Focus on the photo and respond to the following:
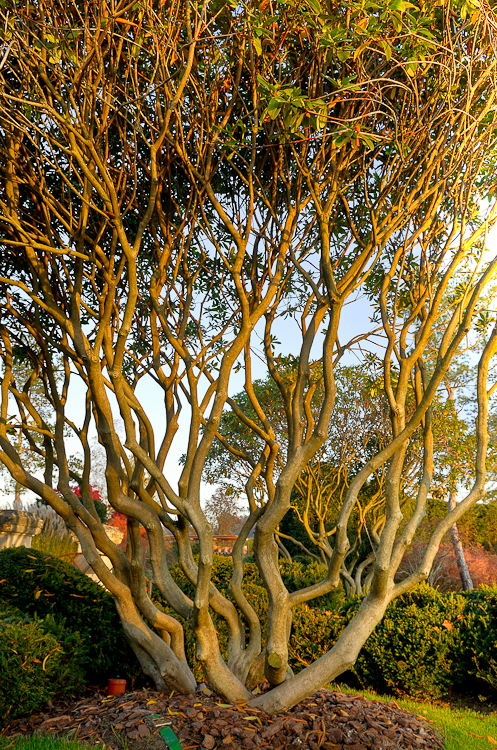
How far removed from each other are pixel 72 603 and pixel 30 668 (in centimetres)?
144

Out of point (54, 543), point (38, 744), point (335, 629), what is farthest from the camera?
point (54, 543)

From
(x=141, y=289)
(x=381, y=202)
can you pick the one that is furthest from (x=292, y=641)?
(x=381, y=202)

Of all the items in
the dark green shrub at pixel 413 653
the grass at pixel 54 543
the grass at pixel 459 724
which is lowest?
the grass at pixel 459 724

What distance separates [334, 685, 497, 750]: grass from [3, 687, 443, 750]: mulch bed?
0.70 ft

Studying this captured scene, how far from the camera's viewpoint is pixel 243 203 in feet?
18.1

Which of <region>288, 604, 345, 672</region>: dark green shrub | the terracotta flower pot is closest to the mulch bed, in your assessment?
the terracotta flower pot

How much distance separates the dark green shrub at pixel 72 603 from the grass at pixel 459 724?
2.87 metres

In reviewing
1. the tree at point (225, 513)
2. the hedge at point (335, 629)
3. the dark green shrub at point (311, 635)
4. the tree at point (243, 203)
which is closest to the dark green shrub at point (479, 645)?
the hedge at point (335, 629)

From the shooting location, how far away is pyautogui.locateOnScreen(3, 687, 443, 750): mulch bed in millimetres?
3779

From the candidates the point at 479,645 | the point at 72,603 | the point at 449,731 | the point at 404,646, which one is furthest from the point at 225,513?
the point at 449,731

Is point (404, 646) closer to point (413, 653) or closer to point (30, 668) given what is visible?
point (413, 653)

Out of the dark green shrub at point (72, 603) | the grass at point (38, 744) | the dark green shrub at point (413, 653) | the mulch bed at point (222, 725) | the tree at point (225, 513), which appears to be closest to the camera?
the grass at point (38, 744)

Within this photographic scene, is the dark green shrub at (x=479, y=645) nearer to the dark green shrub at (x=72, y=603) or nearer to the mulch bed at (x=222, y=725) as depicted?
the mulch bed at (x=222, y=725)

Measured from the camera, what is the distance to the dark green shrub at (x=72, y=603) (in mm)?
5449
